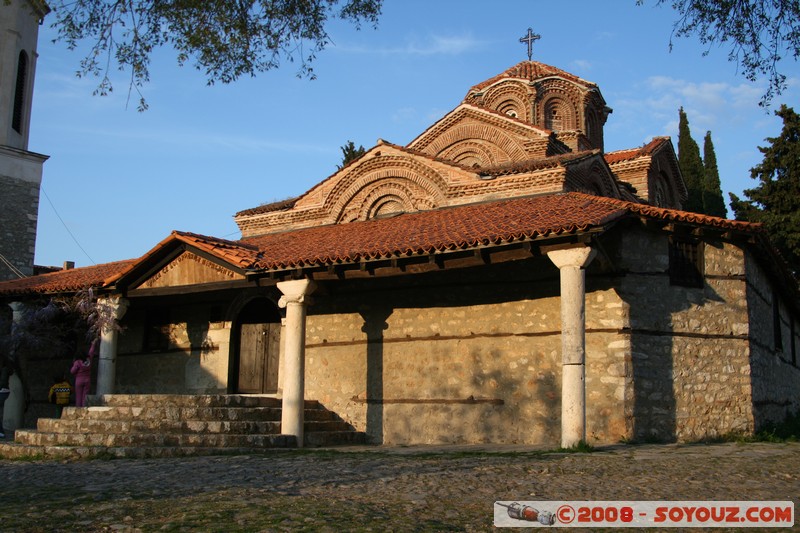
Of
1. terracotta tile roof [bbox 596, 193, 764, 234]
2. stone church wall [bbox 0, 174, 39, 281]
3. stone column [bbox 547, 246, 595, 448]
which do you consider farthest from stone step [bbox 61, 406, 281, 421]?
stone church wall [bbox 0, 174, 39, 281]

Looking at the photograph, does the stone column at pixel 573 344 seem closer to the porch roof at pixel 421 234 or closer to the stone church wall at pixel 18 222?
the porch roof at pixel 421 234

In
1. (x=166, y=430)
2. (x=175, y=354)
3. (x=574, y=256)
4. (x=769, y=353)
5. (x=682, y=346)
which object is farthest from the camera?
(x=175, y=354)

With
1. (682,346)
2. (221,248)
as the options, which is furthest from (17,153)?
(682,346)

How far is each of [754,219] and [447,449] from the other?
13981 millimetres

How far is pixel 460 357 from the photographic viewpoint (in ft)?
39.3

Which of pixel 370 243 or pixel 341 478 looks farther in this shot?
pixel 370 243

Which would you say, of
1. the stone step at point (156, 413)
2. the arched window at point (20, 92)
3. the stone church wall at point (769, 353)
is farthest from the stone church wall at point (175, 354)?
the arched window at point (20, 92)

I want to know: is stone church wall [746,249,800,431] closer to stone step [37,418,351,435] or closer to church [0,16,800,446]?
church [0,16,800,446]

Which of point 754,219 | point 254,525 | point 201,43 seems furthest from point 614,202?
point 754,219

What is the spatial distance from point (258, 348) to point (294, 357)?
287cm

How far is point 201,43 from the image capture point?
818 centimetres

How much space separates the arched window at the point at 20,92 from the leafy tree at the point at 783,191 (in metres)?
20.0

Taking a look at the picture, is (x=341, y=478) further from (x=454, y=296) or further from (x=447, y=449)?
(x=454, y=296)

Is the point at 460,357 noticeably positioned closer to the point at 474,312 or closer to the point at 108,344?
the point at 474,312
